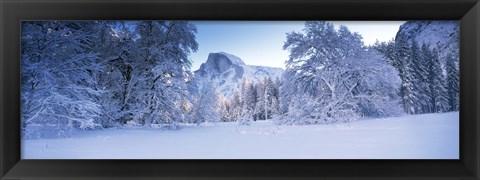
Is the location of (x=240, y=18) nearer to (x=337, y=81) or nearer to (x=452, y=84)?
(x=337, y=81)

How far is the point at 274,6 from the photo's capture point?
6.38 feet

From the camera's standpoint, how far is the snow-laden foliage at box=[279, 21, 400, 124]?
2.11 metres

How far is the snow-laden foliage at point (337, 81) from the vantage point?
2113 mm

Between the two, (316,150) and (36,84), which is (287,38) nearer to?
(316,150)

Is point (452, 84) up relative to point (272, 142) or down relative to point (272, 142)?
up

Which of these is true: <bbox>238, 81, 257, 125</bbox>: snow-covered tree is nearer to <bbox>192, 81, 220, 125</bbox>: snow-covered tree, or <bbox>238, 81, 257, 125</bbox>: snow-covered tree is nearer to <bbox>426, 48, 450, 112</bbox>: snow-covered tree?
<bbox>192, 81, 220, 125</bbox>: snow-covered tree

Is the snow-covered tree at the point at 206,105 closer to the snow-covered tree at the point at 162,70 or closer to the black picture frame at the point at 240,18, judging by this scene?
the snow-covered tree at the point at 162,70

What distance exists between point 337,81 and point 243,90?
447mm

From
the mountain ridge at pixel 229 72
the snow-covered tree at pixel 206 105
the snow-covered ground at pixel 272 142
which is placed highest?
the mountain ridge at pixel 229 72

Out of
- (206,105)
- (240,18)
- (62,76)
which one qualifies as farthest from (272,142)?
(62,76)

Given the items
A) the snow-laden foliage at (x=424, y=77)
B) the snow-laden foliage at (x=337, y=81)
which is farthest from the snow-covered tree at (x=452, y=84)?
the snow-laden foliage at (x=337, y=81)

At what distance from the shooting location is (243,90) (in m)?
2.14

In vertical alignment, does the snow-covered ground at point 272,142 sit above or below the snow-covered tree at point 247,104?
below

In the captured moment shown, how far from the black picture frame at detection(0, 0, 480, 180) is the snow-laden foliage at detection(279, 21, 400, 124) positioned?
182 mm
